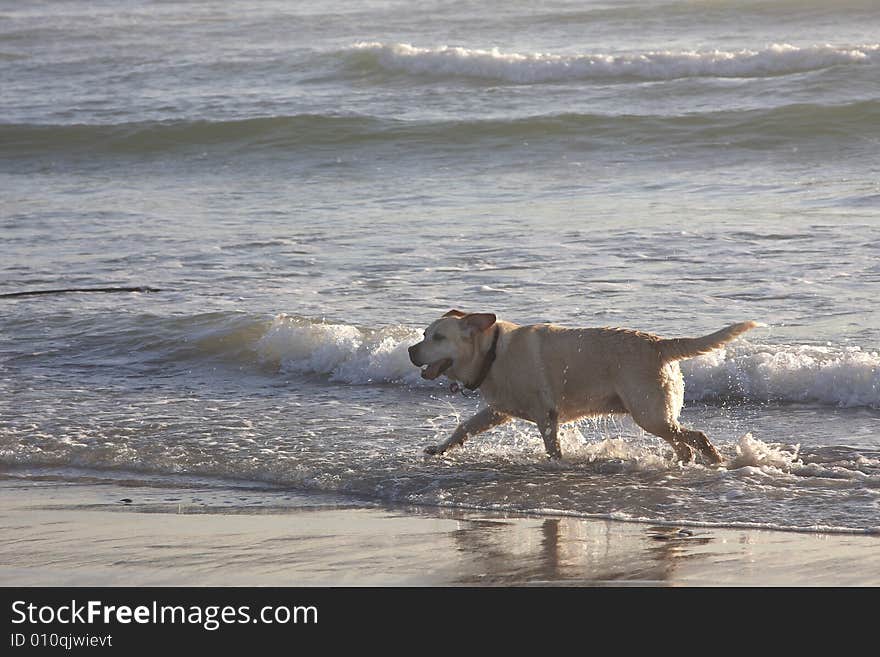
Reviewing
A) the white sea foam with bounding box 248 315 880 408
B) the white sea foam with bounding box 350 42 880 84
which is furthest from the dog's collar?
the white sea foam with bounding box 350 42 880 84

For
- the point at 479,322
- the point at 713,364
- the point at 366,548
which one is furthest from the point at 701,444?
the point at 366,548

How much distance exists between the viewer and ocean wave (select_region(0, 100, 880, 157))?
19000mm

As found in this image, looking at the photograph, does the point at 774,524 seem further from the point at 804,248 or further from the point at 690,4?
the point at 690,4

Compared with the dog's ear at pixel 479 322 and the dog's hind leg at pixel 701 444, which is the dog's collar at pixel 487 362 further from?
the dog's hind leg at pixel 701 444

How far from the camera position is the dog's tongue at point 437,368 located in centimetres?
739

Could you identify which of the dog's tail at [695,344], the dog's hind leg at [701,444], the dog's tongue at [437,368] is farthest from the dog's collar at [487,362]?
the dog's hind leg at [701,444]

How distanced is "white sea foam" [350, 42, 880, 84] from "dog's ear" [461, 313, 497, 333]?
17.3 m

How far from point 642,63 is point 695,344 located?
18.0 m

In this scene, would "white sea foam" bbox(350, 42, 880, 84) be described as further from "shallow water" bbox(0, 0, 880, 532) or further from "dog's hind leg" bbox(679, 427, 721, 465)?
"dog's hind leg" bbox(679, 427, 721, 465)

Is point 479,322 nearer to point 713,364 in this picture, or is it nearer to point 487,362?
→ point 487,362

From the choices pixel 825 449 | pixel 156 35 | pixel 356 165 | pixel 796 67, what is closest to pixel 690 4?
pixel 796 67

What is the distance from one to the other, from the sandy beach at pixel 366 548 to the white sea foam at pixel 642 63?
18521mm
